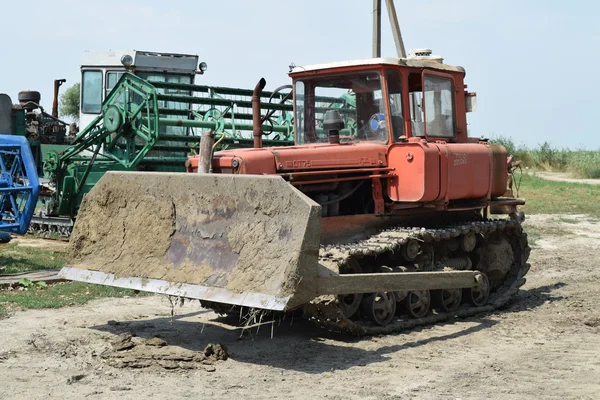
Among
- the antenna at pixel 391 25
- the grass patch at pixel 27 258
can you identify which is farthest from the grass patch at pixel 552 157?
the grass patch at pixel 27 258

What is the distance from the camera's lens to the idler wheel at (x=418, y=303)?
9023 millimetres

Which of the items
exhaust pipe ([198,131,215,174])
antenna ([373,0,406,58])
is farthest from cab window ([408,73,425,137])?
antenna ([373,0,406,58])

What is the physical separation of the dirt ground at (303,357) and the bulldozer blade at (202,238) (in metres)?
0.59

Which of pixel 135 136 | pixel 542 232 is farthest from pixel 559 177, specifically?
pixel 135 136

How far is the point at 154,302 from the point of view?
1027 centimetres

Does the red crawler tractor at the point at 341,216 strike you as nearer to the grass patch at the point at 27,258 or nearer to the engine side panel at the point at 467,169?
the engine side panel at the point at 467,169

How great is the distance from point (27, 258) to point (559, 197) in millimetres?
16451

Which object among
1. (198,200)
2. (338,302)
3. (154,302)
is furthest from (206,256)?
(154,302)

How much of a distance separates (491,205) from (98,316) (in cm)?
479

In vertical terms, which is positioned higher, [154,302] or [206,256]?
[206,256]

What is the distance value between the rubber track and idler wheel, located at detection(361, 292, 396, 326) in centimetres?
8

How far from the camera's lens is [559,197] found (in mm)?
25031

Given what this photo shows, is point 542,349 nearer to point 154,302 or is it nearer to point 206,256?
point 206,256

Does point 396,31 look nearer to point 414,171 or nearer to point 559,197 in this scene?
point 559,197
